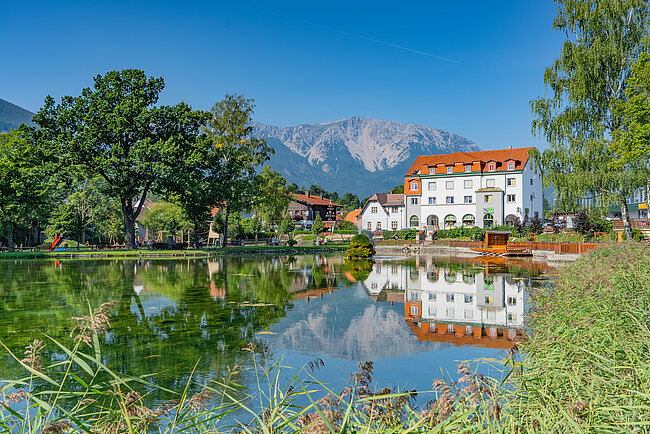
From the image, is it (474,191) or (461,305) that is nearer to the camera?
(461,305)

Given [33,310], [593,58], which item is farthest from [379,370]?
[593,58]

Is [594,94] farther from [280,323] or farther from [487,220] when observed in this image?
[487,220]

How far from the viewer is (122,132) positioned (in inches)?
1415

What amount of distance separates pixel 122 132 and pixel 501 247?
33.2 meters

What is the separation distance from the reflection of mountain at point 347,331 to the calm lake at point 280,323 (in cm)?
3

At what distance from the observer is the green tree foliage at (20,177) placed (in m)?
36.2

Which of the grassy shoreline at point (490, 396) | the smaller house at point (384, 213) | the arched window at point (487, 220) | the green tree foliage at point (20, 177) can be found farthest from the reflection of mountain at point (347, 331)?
the smaller house at point (384, 213)

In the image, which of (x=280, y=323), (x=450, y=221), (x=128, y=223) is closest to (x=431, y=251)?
(x=450, y=221)

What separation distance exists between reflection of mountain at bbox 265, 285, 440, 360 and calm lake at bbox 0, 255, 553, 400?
0.03 meters

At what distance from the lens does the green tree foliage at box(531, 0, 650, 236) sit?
22.1 m

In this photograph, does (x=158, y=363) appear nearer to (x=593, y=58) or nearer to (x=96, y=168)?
(x=593, y=58)

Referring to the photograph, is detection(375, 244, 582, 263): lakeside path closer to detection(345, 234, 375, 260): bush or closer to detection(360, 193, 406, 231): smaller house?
detection(345, 234, 375, 260): bush

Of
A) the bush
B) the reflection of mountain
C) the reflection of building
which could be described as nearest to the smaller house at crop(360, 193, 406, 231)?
the bush

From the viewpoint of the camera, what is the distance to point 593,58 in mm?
22484
